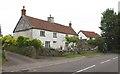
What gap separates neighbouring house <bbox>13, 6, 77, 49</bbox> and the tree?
41.8 feet

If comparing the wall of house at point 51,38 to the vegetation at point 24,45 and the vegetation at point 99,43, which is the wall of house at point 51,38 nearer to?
the vegetation at point 99,43

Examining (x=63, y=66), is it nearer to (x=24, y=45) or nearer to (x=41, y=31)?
(x=24, y=45)

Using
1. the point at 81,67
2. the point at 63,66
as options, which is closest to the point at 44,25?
the point at 63,66

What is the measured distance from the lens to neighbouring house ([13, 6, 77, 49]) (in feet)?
155

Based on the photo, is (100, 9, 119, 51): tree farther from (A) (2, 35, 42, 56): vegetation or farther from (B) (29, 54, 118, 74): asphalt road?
(B) (29, 54, 118, 74): asphalt road

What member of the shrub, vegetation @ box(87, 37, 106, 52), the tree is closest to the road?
the shrub

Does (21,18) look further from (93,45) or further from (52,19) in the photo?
(93,45)

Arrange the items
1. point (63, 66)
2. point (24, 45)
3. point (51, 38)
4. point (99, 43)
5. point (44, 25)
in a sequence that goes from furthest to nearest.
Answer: point (99, 43)
point (51, 38)
point (44, 25)
point (24, 45)
point (63, 66)

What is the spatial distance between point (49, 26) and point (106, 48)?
1901 cm

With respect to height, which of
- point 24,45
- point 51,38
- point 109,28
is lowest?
point 24,45

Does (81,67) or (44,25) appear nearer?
(81,67)

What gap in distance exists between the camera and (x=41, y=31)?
161 feet

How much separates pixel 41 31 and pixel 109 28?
2249cm

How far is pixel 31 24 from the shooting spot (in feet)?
155
